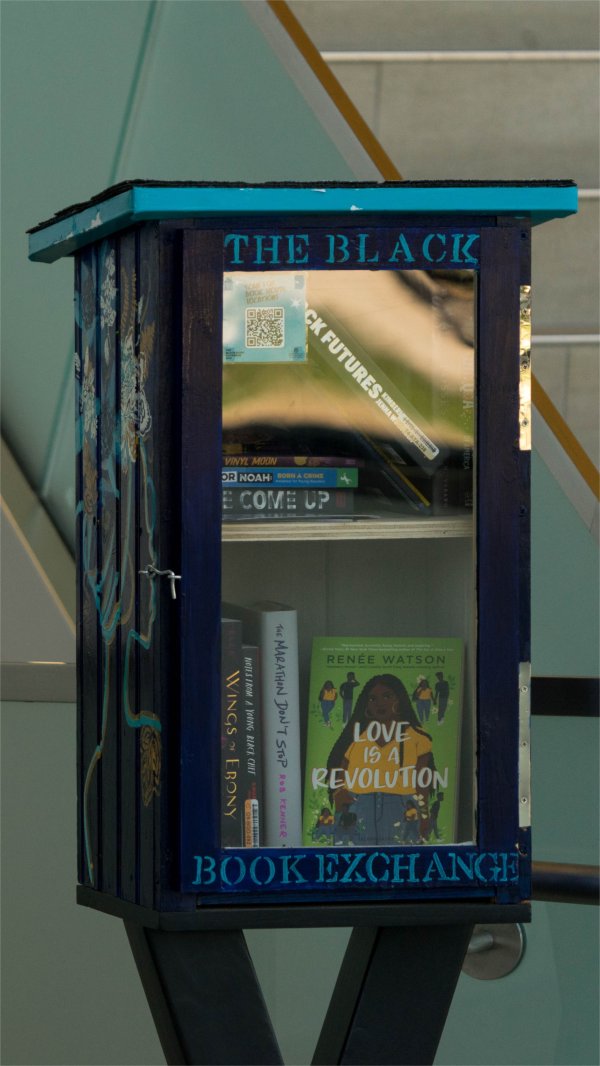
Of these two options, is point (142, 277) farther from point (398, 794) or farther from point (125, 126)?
point (125, 126)

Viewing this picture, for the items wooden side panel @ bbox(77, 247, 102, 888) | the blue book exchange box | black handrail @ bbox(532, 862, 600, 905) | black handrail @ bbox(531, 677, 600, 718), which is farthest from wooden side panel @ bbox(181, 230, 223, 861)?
black handrail @ bbox(531, 677, 600, 718)

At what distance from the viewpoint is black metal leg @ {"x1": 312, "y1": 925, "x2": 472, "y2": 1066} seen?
5.40 feet

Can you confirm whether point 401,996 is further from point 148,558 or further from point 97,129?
point 97,129

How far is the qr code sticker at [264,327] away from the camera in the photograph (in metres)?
1.59

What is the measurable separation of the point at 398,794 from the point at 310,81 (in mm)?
1321

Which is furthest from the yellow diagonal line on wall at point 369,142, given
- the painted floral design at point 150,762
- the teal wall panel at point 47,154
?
the painted floral design at point 150,762

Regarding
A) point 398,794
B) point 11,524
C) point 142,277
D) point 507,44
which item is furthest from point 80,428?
point 507,44

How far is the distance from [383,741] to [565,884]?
2.48 feet

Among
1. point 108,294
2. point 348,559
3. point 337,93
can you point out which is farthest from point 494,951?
point 337,93

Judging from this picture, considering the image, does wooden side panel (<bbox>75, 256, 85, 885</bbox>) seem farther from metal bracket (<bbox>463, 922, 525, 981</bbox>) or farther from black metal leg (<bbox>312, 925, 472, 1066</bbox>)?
metal bracket (<bbox>463, 922, 525, 981</bbox>)

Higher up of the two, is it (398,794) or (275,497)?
(275,497)

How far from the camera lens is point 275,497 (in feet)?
5.40

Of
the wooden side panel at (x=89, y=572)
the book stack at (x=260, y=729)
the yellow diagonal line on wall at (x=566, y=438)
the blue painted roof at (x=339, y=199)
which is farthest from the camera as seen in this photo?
the yellow diagonal line on wall at (x=566, y=438)

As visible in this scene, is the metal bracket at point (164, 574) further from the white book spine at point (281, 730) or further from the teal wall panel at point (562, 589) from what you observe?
the teal wall panel at point (562, 589)
